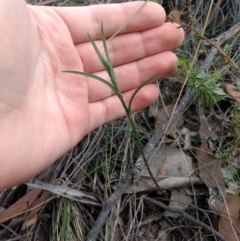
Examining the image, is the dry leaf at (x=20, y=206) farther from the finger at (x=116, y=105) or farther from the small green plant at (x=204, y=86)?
the small green plant at (x=204, y=86)

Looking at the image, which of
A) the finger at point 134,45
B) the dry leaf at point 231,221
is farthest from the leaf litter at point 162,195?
the finger at point 134,45

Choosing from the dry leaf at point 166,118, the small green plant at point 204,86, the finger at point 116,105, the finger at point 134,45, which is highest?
the small green plant at point 204,86

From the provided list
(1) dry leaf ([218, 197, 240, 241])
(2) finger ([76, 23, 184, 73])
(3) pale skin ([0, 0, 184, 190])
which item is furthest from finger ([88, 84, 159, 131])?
(1) dry leaf ([218, 197, 240, 241])

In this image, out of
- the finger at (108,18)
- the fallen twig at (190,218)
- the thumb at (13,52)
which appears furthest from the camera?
the finger at (108,18)

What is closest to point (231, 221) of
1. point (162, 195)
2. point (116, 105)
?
point (162, 195)

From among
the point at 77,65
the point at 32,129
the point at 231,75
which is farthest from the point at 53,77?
the point at 231,75

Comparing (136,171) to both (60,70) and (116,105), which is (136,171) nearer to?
(116,105)

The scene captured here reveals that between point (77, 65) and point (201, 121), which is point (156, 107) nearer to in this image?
point (201, 121)
